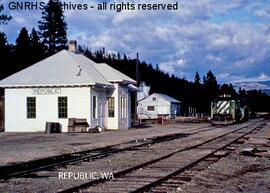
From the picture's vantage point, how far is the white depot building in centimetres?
3434

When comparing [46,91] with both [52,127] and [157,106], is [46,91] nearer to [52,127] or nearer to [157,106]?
[52,127]

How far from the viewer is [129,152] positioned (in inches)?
750

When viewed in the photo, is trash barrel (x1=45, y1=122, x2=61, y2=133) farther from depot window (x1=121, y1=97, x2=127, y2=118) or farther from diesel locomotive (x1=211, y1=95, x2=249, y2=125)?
diesel locomotive (x1=211, y1=95, x2=249, y2=125)

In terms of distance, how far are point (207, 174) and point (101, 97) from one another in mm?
24412

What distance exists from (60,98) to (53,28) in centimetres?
5202

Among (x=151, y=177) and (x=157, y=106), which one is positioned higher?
(x=157, y=106)

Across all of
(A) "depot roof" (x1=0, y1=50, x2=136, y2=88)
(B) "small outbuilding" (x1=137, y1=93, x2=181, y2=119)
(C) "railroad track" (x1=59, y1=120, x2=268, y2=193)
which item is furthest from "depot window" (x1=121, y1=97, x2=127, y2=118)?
(B) "small outbuilding" (x1=137, y1=93, x2=181, y2=119)

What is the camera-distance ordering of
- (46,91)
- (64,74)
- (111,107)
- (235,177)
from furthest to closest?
1. (111,107)
2. (64,74)
3. (46,91)
4. (235,177)

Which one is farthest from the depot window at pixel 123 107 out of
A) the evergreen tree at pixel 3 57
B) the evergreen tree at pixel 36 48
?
the evergreen tree at pixel 36 48

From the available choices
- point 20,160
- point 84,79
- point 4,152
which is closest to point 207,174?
point 20,160

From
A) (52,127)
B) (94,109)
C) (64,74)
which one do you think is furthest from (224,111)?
(52,127)

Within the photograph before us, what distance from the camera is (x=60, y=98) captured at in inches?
1366

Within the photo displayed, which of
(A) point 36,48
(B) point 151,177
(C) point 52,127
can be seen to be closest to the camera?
(B) point 151,177

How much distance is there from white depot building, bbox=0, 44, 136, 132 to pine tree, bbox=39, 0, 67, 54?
4808 centimetres
